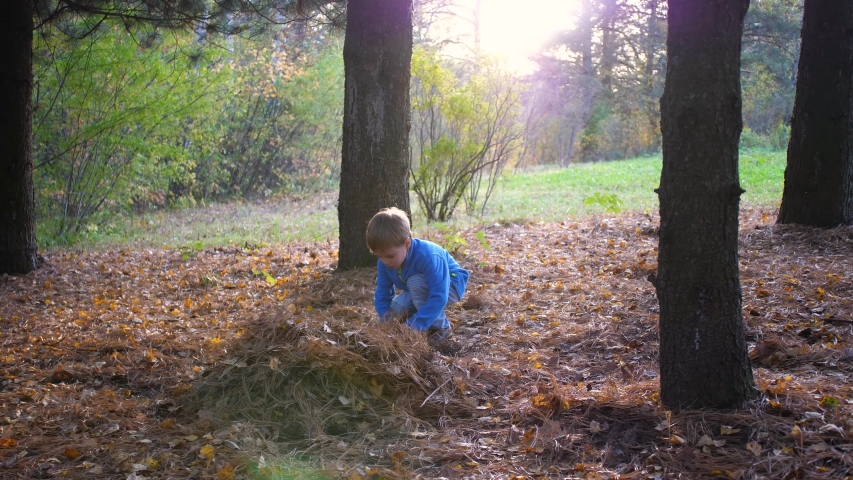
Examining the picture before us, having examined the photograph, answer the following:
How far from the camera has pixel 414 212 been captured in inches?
468

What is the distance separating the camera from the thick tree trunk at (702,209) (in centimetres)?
261

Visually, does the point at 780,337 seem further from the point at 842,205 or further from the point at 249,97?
the point at 249,97

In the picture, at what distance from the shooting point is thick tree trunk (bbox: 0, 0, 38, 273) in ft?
22.6

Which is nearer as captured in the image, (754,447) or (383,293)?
(754,447)

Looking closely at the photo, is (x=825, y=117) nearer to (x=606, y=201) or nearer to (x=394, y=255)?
(x=606, y=201)

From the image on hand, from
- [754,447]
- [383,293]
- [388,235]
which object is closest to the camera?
[754,447]

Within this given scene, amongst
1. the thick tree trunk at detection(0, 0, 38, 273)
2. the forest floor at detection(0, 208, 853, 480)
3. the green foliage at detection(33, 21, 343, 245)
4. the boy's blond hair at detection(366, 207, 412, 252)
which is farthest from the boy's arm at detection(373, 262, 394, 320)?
the green foliage at detection(33, 21, 343, 245)

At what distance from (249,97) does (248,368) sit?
1460cm

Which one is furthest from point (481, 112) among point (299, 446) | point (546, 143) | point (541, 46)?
point (541, 46)

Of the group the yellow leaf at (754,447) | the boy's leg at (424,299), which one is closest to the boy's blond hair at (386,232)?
the boy's leg at (424,299)

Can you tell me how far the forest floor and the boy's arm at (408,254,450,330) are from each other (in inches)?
12.2

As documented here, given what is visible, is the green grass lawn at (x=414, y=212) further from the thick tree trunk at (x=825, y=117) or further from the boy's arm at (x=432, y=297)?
the boy's arm at (x=432, y=297)

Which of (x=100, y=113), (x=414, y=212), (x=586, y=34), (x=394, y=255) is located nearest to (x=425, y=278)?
(x=394, y=255)

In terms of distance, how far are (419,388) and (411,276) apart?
0.94 meters
